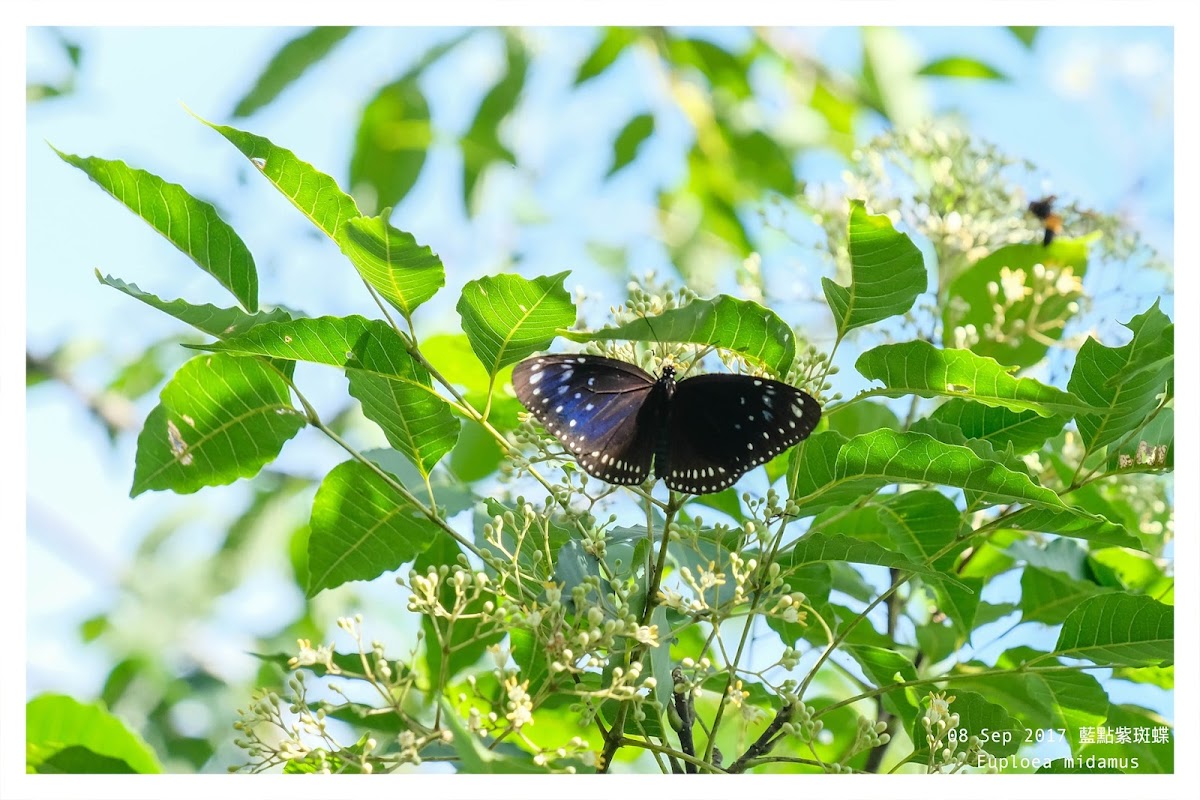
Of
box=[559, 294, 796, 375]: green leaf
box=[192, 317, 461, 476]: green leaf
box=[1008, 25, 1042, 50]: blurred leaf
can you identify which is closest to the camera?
box=[559, 294, 796, 375]: green leaf

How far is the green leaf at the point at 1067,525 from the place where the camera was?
42.2 inches

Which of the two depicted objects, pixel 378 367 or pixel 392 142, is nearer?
pixel 378 367

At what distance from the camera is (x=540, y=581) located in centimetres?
102

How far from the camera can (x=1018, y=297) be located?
1.53 m

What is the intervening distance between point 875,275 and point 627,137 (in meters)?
2.12

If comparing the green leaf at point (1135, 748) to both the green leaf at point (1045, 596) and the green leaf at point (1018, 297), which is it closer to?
the green leaf at point (1045, 596)

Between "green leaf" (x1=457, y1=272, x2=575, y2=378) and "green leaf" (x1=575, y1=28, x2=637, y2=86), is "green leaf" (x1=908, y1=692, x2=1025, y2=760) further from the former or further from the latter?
"green leaf" (x1=575, y1=28, x2=637, y2=86)

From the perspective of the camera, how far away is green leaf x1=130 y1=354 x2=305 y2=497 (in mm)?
1208

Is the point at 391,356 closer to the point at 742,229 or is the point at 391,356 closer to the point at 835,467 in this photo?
the point at 835,467

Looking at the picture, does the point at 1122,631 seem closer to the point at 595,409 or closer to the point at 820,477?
the point at 820,477

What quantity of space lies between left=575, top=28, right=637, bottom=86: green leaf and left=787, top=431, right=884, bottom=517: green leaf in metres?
2.06

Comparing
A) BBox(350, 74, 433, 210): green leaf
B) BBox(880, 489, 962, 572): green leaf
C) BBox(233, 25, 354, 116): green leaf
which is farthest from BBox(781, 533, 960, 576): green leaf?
BBox(350, 74, 433, 210): green leaf

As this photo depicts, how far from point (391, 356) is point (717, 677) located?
19.5 inches

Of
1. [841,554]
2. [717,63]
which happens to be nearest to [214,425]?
[841,554]
